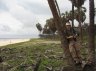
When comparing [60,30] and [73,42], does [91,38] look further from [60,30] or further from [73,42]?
[60,30]

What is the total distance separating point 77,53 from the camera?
48.6 ft

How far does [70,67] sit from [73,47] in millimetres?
2634

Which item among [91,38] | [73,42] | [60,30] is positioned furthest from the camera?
[91,38]

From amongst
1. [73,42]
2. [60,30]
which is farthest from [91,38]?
[60,30]

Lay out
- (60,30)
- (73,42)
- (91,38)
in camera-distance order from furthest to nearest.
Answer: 1. (91,38)
2. (73,42)
3. (60,30)

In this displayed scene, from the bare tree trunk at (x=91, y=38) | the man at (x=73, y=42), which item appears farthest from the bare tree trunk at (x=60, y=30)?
the bare tree trunk at (x=91, y=38)

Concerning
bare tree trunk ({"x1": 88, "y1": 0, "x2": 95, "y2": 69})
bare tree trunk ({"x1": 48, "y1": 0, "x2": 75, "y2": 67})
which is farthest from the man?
bare tree trunk ({"x1": 88, "y1": 0, "x2": 95, "y2": 69})

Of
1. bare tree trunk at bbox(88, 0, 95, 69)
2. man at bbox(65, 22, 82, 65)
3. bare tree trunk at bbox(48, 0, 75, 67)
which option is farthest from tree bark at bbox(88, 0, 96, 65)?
bare tree trunk at bbox(48, 0, 75, 67)

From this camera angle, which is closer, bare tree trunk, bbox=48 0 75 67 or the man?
bare tree trunk, bbox=48 0 75 67

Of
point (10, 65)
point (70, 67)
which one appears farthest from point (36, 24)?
point (70, 67)

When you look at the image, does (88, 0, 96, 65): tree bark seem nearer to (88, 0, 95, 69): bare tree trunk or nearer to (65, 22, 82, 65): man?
(88, 0, 95, 69): bare tree trunk

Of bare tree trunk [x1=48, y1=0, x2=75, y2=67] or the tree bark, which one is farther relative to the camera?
the tree bark

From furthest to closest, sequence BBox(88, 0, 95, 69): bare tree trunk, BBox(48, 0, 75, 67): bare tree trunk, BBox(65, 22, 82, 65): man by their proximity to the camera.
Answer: BBox(88, 0, 95, 69): bare tree trunk, BBox(65, 22, 82, 65): man, BBox(48, 0, 75, 67): bare tree trunk

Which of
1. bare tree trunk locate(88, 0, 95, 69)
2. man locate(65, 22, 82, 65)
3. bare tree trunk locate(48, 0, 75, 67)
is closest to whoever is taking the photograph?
bare tree trunk locate(48, 0, 75, 67)
